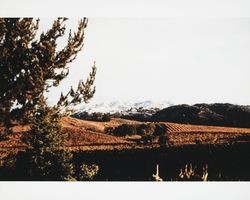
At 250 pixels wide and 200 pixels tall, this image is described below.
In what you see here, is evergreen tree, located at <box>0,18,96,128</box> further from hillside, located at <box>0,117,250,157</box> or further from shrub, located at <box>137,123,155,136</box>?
shrub, located at <box>137,123,155,136</box>

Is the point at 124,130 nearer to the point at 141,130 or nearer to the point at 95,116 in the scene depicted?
the point at 141,130

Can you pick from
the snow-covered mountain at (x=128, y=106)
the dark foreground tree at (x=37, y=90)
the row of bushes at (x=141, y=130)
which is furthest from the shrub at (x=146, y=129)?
the dark foreground tree at (x=37, y=90)

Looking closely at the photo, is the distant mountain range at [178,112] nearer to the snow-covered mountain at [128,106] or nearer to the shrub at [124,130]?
the snow-covered mountain at [128,106]

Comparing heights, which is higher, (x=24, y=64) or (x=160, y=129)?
(x=24, y=64)

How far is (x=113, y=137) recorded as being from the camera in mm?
4141

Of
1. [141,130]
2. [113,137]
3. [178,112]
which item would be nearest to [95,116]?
[113,137]

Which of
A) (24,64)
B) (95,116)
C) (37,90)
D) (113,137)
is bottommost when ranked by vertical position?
(113,137)

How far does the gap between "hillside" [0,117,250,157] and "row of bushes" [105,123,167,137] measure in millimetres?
42

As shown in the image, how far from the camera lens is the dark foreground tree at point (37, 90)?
3.99m

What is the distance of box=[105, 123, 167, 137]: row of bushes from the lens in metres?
4.14

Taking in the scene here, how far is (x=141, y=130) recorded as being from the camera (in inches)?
163

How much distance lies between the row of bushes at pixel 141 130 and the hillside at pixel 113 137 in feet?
0.14

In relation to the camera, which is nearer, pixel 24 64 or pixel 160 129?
pixel 24 64

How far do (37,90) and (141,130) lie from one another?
1.14 metres
